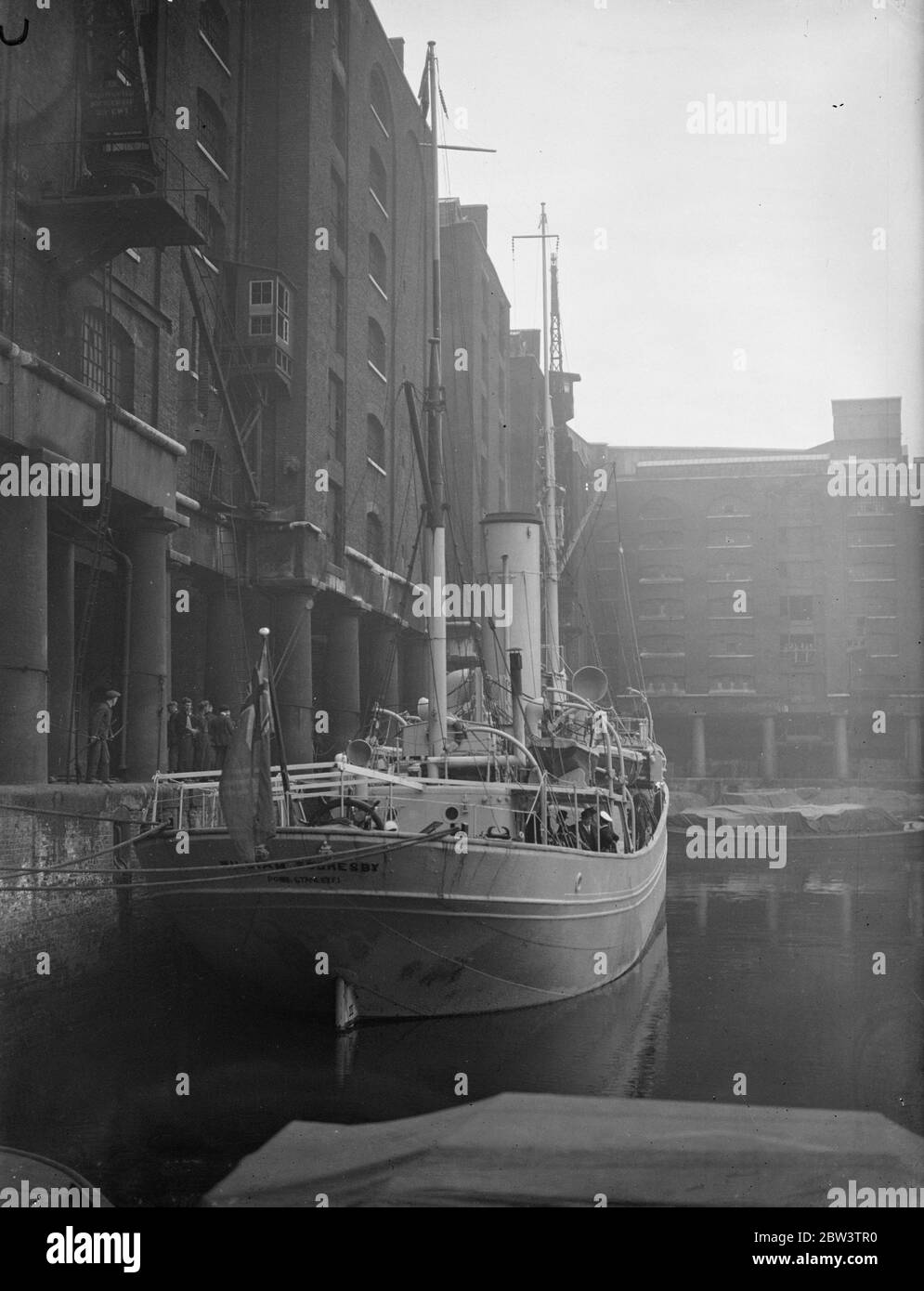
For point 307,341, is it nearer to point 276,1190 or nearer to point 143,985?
point 143,985

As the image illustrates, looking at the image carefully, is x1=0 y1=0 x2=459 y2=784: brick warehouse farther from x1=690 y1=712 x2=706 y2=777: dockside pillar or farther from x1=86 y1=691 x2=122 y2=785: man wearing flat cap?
x1=690 y1=712 x2=706 y2=777: dockside pillar

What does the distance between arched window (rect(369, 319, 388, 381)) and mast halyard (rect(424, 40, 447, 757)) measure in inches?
389

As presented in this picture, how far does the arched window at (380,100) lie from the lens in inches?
1032

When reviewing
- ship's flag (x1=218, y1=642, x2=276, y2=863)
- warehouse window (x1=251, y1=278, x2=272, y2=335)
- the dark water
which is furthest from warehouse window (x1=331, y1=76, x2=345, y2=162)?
the dark water

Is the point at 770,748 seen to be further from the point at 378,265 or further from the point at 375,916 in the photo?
the point at 375,916

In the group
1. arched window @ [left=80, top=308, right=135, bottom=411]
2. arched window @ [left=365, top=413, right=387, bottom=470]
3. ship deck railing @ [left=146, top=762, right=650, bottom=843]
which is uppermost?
arched window @ [left=365, top=413, right=387, bottom=470]

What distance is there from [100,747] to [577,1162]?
874 cm

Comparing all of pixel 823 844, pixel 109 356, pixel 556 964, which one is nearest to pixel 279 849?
pixel 556 964

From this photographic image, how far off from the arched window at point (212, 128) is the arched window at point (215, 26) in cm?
90

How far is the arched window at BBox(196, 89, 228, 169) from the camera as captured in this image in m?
20.6

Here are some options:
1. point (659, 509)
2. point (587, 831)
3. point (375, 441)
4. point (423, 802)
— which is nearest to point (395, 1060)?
point (423, 802)

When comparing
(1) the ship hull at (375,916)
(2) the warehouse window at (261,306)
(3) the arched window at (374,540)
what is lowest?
(1) the ship hull at (375,916)

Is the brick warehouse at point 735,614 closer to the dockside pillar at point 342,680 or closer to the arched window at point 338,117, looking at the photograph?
the arched window at point 338,117

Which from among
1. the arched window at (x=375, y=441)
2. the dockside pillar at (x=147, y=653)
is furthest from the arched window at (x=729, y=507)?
the dockside pillar at (x=147, y=653)
